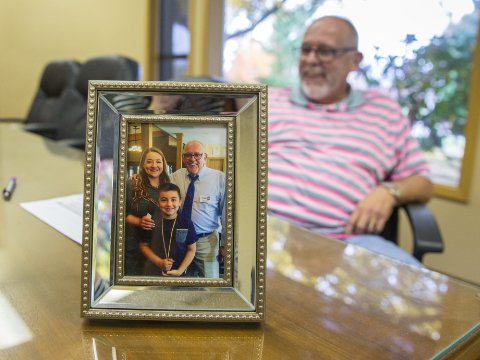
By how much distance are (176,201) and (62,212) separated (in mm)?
530

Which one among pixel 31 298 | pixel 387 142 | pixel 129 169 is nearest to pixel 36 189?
pixel 31 298

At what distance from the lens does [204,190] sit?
58cm

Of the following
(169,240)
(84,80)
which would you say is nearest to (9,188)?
(169,240)

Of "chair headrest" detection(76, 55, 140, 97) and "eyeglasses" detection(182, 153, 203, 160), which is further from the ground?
"chair headrest" detection(76, 55, 140, 97)

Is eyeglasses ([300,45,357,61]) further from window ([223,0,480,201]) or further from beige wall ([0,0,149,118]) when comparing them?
beige wall ([0,0,149,118])

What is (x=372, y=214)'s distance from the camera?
4.69 feet

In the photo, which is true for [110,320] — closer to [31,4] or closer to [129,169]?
[129,169]

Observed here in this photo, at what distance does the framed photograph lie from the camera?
0.57 metres

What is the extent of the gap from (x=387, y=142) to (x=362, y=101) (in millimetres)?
201

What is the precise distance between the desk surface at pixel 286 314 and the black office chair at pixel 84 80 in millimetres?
1683

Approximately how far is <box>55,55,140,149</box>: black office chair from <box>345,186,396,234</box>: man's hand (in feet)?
4.65

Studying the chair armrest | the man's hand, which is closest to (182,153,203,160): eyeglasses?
the chair armrest

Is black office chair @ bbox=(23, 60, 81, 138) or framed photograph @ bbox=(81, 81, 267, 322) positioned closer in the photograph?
framed photograph @ bbox=(81, 81, 267, 322)

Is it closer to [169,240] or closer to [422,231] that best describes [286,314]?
[169,240]
